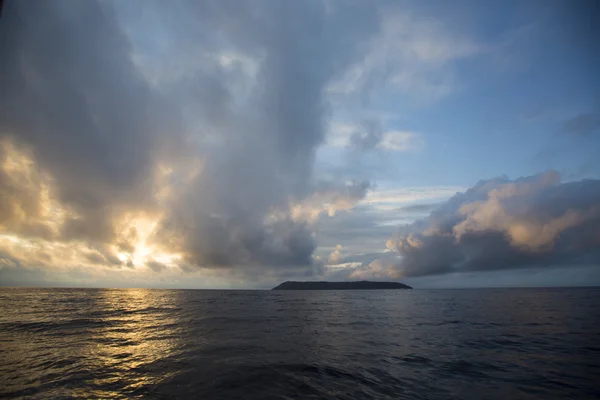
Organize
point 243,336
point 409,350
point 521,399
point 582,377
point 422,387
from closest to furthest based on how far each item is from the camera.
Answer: point 521,399 → point 422,387 → point 582,377 → point 409,350 → point 243,336

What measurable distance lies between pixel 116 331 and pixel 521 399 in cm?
3834

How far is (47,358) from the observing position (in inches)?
787

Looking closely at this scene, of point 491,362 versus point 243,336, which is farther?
point 243,336

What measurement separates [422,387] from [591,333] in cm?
3026

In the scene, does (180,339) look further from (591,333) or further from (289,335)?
(591,333)

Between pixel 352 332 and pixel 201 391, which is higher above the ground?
pixel 201 391

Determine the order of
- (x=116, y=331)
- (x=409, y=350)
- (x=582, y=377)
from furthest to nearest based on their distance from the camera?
(x=116, y=331), (x=409, y=350), (x=582, y=377)

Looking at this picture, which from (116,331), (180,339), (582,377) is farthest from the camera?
(116,331)

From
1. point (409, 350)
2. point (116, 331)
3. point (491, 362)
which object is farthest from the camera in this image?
point (116, 331)

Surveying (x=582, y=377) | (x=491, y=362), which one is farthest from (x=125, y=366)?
(x=582, y=377)

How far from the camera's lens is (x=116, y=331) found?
107 ft

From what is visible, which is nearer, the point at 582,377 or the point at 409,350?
the point at 582,377

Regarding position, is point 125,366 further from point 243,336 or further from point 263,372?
point 243,336

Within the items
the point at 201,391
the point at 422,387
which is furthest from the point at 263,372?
the point at 422,387
